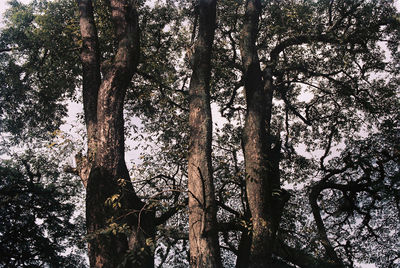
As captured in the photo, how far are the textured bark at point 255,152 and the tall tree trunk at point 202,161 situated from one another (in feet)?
4.06

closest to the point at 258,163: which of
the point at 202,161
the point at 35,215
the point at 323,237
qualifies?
the point at 202,161

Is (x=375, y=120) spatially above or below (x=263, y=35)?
below

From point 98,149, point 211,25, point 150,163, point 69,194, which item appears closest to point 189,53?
point 211,25

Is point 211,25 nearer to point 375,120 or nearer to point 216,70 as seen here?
point 216,70

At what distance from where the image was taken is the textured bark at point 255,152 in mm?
4938

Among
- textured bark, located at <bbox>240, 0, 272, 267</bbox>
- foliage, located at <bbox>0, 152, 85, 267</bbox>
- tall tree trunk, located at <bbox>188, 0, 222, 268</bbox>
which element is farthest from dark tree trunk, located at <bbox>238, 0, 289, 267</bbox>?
foliage, located at <bbox>0, 152, 85, 267</bbox>

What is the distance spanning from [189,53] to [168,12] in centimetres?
638

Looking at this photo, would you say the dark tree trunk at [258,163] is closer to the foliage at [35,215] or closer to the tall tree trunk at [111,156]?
the tall tree trunk at [111,156]

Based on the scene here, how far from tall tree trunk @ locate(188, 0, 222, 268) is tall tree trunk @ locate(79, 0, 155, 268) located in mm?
787

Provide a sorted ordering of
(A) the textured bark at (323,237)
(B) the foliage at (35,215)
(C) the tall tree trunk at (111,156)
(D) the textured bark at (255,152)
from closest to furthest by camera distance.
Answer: (C) the tall tree trunk at (111,156) < (D) the textured bark at (255,152) < (A) the textured bark at (323,237) < (B) the foliage at (35,215)

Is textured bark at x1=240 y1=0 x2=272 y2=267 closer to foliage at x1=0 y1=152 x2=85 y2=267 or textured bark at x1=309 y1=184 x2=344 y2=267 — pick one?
textured bark at x1=309 y1=184 x2=344 y2=267

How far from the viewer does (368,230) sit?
9203 millimetres

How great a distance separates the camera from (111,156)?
4.94 metres

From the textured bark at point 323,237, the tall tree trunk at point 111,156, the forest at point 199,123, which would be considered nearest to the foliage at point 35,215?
the forest at point 199,123
